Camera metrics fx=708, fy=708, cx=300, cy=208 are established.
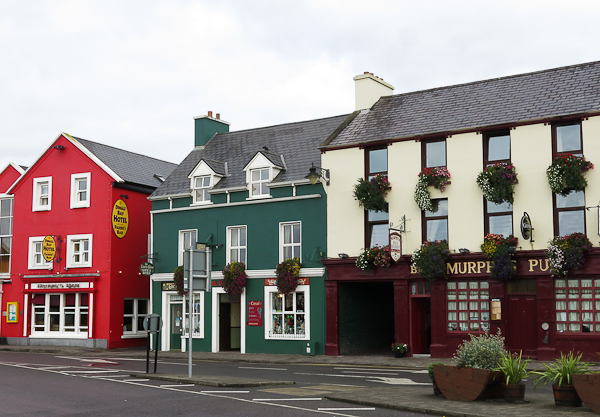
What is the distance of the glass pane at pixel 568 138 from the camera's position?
22.7 meters

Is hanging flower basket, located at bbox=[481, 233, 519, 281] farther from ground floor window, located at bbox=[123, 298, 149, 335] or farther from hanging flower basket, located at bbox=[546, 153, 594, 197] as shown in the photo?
ground floor window, located at bbox=[123, 298, 149, 335]

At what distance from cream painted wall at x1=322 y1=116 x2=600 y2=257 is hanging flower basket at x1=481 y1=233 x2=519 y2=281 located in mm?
503

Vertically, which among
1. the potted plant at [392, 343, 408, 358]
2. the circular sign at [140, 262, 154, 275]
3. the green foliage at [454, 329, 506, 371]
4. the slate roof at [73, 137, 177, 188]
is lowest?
the potted plant at [392, 343, 408, 358]

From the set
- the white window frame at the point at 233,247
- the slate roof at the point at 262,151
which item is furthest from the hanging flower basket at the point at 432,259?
the white window frame at the point at 233,247

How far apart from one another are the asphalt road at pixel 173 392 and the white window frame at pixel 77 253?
1222 centimetres

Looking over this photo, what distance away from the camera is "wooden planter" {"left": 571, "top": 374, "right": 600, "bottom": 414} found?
426 inches

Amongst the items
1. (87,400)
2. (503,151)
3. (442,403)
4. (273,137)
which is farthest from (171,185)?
(442,403)

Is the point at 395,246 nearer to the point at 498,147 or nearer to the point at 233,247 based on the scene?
the point at 498,147

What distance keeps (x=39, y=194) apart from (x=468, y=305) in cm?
2259

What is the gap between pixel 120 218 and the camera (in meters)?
33.5

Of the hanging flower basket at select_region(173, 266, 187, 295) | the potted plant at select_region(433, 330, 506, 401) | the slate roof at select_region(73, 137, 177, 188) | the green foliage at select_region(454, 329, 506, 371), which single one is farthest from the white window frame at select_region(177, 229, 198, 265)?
the green foliage at select_region(454, 329, 506, 371)

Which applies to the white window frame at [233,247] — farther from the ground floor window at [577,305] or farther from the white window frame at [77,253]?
the ground floor window at [577,305]

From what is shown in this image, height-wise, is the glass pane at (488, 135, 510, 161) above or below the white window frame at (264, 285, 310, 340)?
above

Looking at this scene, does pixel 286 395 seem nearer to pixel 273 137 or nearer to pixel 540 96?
pixel 540 96
